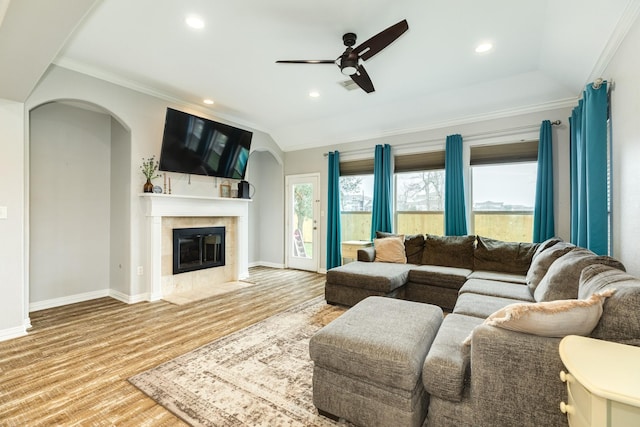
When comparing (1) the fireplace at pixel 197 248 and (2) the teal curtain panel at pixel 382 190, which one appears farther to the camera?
(2) the teal curtain panel at pixel 382 190

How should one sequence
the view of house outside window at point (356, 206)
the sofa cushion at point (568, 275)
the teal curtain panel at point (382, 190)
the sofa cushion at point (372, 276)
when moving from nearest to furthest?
the sofa cushion at point (568, 275), the sofa cushion at point (372, 276), the teal curtain panel at point (382, 190), the view of house outside window at point (356, 206)

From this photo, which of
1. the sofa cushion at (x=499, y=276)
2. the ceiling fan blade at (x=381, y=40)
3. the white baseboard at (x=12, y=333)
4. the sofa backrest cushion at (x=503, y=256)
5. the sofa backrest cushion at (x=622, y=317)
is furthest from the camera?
the sofa backrest cushion at (x=503, y=256)

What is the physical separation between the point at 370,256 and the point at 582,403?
3.37m

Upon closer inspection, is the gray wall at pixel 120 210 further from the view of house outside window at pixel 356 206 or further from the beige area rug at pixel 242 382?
the view of house outside window at pixel 356 206

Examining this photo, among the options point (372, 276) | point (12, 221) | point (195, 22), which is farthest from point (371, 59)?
point (12, 221)

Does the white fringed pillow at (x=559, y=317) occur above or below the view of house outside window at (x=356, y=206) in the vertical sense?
below

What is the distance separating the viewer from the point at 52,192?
3.80 meters

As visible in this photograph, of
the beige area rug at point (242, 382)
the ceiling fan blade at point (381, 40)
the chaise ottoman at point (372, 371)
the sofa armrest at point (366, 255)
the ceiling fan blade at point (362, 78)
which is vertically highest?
the ceiling fan blade at point (381, 40)

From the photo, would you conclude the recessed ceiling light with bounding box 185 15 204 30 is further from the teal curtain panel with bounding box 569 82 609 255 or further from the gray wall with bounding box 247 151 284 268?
the gray wall with bounding box 247 151 284 268

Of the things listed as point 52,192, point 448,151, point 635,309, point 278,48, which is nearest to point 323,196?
point 448,151

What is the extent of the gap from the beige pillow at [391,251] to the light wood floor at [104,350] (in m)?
1.07

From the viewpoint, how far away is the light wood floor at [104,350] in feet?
5.90

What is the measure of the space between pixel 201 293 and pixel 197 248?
75cm

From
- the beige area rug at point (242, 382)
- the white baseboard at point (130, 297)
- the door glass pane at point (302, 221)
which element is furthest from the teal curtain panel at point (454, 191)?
the white baseboard at point (130, 297)
